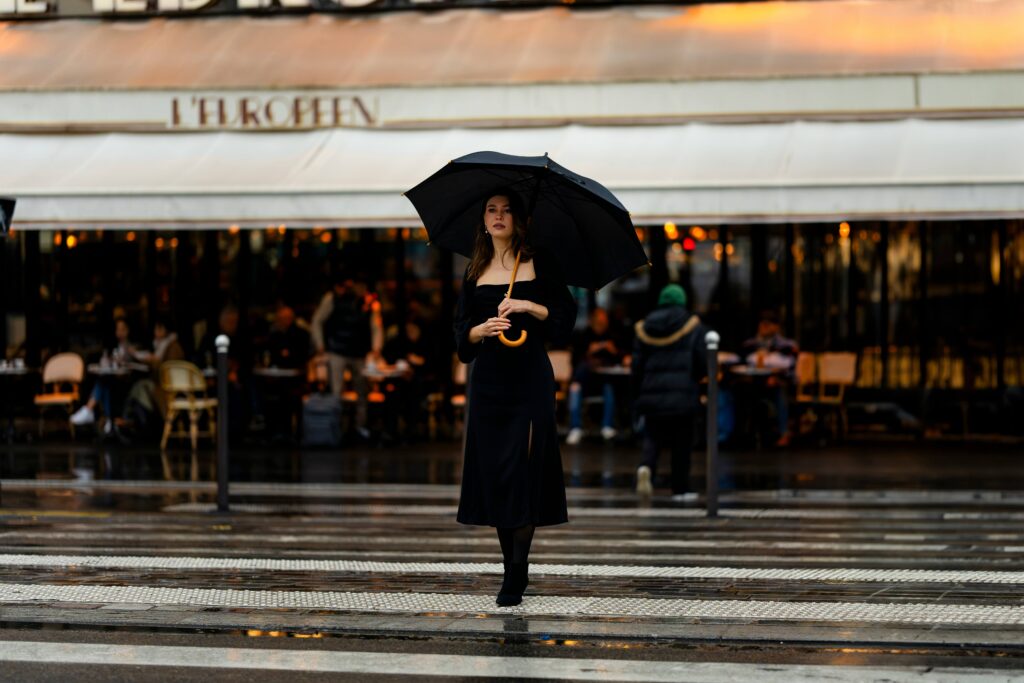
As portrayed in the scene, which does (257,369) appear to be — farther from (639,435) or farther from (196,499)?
(196,499)

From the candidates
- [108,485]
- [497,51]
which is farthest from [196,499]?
[497,51]

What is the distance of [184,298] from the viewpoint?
21.5 m

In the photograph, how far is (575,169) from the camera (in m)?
16.9

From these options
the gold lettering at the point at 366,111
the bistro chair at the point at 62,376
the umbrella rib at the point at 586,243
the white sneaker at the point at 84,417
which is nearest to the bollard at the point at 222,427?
the umbrella rib at the point at 586,243

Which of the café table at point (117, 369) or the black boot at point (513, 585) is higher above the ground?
the café table at point (117, 369)

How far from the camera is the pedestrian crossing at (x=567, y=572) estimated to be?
750cm

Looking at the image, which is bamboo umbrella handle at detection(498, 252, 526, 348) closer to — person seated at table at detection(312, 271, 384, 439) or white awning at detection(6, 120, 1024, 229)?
white awning at detection(6, 120, 1024, 229)

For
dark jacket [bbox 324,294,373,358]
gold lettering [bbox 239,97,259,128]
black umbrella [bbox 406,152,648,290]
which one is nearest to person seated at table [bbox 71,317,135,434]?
dark jacket [bbox 324,294,373,358]

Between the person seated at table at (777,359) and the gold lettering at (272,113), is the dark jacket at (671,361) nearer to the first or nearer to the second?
the person seated at table at (777,359)

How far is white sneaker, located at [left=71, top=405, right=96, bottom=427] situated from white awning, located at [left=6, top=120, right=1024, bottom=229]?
3.23 meters

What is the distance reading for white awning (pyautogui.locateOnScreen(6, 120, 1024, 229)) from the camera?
51.0 feet

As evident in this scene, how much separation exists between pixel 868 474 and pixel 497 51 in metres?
6.76

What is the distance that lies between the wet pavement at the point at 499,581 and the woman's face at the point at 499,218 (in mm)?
1773

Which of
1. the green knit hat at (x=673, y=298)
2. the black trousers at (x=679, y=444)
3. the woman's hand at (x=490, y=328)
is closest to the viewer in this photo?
the woman's hand at (x=490, y=328)
